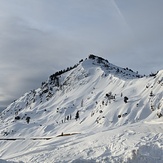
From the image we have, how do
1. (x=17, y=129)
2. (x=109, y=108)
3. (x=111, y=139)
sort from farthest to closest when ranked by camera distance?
(x=17, y=129), (x=109, y=108), (x=111, y=139)

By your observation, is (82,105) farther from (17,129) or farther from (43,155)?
(43,155)

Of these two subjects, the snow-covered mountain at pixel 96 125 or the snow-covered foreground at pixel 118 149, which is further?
the snow-covered mountain at pixel 96 125

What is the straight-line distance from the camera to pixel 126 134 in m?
31.9

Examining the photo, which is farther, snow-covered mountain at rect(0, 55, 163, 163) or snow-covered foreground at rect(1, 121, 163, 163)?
snow-covered mountain at rect(0, 55, 163, 163)

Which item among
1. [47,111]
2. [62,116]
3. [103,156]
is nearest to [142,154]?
[103,156]

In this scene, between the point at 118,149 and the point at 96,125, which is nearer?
the point at 118,149

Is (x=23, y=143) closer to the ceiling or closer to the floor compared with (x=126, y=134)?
closer to the ceiling

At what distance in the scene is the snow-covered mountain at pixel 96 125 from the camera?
26.9 m

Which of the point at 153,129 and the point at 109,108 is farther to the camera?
the point at 109,108

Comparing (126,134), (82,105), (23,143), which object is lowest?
(126,134)

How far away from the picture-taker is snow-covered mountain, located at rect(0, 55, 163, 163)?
2694 cm

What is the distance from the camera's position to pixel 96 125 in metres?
110

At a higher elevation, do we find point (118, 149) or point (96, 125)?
point (96, 125)

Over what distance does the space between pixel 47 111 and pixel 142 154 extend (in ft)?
521
